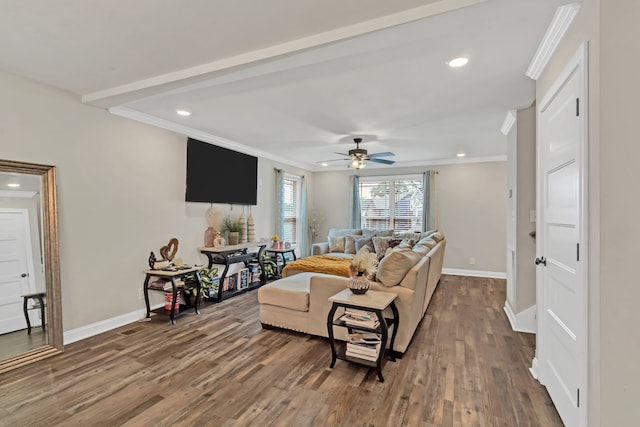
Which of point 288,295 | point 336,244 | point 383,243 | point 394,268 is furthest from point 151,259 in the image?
point 383,243

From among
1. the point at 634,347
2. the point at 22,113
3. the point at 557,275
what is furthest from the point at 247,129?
the point at 634,347

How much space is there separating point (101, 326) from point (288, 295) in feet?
6.97

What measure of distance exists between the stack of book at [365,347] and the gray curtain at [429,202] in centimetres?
460

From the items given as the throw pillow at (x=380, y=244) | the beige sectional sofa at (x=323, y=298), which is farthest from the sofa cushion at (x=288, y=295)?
the throw pillow at (x=380, y=244)

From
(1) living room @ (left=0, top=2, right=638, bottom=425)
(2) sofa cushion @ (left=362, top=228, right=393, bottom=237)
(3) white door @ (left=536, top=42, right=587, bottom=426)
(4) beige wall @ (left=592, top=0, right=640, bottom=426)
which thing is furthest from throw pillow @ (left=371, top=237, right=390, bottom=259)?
(4) beige wall @ (left=592, top=0, right=640, bottom=426)

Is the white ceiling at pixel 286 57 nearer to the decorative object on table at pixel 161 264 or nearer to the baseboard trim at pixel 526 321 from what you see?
the decorative object on table at pixel 161 264

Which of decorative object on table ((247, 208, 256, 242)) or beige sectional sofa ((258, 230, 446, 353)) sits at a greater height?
decorative object on table ((247, 208, 256, 242))

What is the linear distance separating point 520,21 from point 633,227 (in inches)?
54.6

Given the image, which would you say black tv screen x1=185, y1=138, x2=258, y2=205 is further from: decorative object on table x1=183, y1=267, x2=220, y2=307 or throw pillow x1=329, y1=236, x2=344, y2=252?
throw pillow x1=329, y1=236, x2=344, y2=252

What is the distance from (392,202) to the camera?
7.18 meters

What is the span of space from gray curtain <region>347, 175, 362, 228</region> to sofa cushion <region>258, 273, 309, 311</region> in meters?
4.01

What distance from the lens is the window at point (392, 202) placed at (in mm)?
6957

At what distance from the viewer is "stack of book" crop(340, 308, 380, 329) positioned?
7.99ft

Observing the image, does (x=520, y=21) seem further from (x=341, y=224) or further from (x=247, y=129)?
(x=341, y=224)
